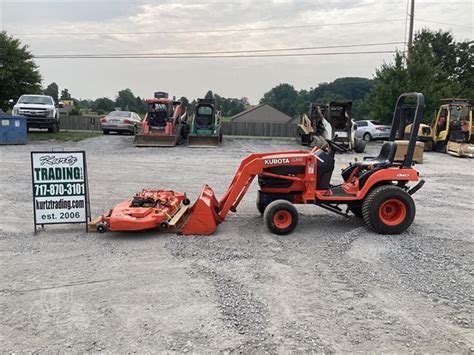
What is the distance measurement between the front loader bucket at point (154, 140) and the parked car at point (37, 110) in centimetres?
587

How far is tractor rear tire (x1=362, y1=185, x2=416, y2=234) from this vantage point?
6.54 meters

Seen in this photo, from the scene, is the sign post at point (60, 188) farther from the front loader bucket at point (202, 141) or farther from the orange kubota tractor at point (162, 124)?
the front loader bucket at point (202, 141)

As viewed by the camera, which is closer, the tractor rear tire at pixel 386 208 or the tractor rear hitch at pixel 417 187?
the tractor rear tire at pixel 386 208

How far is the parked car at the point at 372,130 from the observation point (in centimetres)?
2722


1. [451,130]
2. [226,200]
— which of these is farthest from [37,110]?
[451,130]

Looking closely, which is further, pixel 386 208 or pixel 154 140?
pixel 154 140

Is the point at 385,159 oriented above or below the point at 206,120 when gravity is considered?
below

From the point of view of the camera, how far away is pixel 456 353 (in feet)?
11.3

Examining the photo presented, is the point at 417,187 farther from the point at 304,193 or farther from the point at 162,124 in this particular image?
the point at 162,124

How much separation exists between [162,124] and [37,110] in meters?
6.48

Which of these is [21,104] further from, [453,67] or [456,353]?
[453,67]

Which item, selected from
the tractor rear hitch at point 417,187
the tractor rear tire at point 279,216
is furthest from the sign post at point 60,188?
the tractor rear hitch at point 417,187

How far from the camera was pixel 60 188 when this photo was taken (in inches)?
→ 250

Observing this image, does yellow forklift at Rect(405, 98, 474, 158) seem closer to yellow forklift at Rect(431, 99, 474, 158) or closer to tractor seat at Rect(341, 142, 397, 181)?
yellow forklift at Rect(431, 99, 474, 158)
